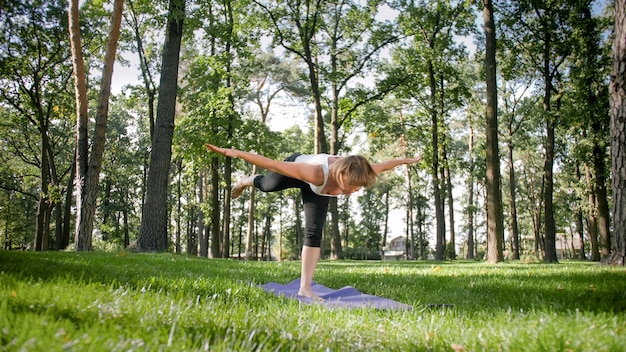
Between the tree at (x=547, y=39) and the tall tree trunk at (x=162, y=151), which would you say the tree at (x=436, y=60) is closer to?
the tree at (x=547, y=39)

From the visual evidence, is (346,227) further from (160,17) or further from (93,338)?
(93,338)

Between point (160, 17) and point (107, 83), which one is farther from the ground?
point (160, 17)

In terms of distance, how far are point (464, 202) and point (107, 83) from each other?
53.8 m

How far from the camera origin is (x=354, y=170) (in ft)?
14.5

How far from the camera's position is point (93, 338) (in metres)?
1.72

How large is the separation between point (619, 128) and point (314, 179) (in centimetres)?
639

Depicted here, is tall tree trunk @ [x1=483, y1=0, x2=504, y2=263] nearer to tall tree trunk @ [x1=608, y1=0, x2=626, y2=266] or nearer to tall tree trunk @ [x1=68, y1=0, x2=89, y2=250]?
tall tree trunk @ [x1=608, y1=0, x2=626, y2=266]

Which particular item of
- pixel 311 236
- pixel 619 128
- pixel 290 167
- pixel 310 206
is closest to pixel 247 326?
pixel 290 167

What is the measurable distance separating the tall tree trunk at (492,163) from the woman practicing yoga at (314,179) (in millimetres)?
8548

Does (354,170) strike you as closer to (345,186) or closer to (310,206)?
(345,186)

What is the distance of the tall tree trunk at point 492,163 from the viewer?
12.7 metres

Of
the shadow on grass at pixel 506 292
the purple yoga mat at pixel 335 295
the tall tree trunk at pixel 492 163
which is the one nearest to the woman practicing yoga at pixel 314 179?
the purple yoga mat at pixel 335 295

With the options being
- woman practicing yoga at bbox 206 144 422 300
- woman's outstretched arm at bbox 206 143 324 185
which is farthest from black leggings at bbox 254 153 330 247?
woman's outstretched arm at bbox 206 143 324 185

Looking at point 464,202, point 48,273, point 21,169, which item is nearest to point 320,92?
point 48,273
